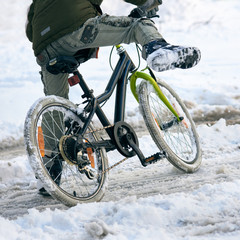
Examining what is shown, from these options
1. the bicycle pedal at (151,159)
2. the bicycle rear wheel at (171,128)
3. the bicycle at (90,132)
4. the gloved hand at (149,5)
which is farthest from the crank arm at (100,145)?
the gloved hand at (149,5)

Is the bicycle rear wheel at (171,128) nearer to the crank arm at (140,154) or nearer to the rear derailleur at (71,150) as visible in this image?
the crank arm at (140,154)

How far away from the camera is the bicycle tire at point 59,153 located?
2.81 metres

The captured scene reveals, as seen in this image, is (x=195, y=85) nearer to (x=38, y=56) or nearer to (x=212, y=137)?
→ (x=212, y=137)

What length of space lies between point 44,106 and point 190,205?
1.35 m

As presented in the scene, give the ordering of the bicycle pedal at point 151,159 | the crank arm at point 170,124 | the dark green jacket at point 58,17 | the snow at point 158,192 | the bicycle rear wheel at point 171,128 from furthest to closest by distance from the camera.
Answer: the crank arm at point 170,124, the bicycle rear wheel at point 171,128, the bicycle pedal at point 151,159, the dark green jacket at point 58,17, the snow at point 158,192

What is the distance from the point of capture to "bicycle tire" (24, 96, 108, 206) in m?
2.81

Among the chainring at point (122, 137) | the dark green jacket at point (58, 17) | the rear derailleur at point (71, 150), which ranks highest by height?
the dark green jacket at point (58, 17)

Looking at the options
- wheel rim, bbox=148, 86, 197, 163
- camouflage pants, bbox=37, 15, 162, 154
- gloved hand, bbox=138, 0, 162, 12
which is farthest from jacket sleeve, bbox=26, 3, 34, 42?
wheel rim, bbox=148, 86, 197, 163

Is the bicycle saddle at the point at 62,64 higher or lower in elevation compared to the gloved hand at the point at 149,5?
lower

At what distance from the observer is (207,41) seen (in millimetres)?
17516

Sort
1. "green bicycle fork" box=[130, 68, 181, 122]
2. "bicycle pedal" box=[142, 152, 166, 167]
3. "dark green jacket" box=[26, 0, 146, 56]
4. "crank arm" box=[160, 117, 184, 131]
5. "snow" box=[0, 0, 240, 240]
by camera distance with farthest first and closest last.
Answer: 1. "crank arm" box=[160, 117, 184, 131]
2. "green bicycle fork" box=[130, 68, 181, 122]
3. "bicycle pedal" box=[142, 152, 166, 167]
4. "dark green jacket" box=[26, 0, 146, 56]
5. "snow" box=[0, 0, 240, 240]

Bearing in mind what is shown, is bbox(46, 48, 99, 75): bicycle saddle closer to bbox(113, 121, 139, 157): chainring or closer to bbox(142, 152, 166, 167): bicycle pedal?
bbox(113, 121, 139, 157): chainring

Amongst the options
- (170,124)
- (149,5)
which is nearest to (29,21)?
(149,5)

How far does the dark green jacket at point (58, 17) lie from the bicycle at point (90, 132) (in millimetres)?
205
